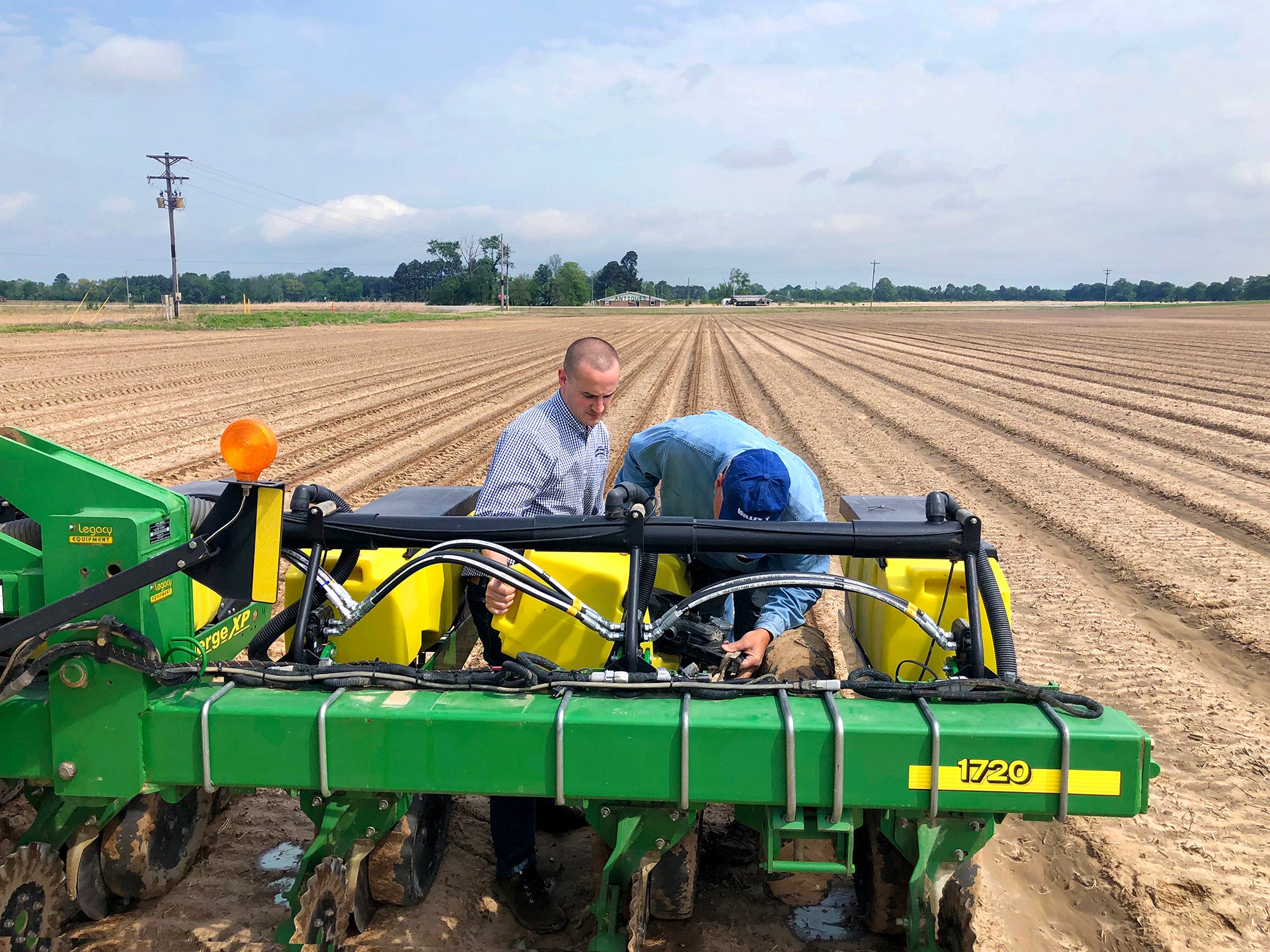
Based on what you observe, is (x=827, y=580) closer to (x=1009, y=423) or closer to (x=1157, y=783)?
(x=1157, y=783)

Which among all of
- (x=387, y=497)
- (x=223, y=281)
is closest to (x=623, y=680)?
(x=387, y=497)

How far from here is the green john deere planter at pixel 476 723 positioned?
2160 millimetres

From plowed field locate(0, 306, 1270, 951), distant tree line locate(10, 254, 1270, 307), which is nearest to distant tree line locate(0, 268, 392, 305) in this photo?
distant tree line locate(10, 254, 1270, 307)

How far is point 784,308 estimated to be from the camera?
97188 millimetres

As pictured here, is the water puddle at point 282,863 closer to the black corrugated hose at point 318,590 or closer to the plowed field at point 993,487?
the plowed field at point 993,487

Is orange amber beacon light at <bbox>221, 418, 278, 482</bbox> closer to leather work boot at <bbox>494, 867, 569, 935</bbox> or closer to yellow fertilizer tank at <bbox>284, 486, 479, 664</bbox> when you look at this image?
yellow fertilizer tank at <bbox>284, 486, 479, 664</bbox>

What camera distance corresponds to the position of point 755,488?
310 centimetres

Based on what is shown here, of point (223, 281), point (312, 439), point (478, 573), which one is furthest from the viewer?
point (223, 281)

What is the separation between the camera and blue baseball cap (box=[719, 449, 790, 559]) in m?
3.09

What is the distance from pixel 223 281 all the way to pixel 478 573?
130562mm

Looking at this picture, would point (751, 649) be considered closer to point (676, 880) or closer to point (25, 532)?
point (676, 880)

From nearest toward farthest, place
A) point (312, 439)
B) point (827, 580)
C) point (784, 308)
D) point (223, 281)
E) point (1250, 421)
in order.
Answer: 1. point (827, 580)
2. point (312, 439)
3. point (1250, 421)
4. point (784, 308)
5. point (223, 281)

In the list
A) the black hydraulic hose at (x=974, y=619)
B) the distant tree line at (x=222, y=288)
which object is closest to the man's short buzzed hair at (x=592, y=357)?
the black hydraulic hose at (x=974, y=619)

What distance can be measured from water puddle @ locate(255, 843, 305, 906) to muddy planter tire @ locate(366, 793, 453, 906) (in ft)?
1.32
